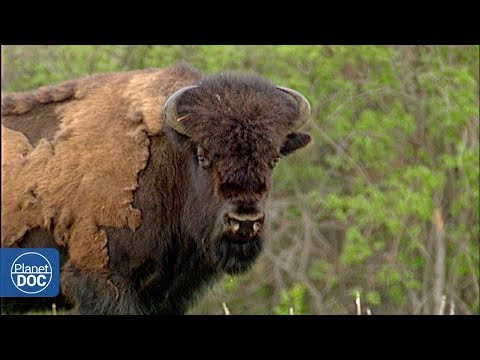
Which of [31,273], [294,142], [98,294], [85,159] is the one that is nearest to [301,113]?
[294,142]

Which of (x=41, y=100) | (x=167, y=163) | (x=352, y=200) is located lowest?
(x=352, y=200)

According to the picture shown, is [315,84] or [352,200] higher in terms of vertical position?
[315,84]

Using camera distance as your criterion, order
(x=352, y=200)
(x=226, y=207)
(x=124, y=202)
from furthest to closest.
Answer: (x=352, y=200)
(x=124, y=202)
(x=226, y=207)

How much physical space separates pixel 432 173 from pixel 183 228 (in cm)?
657

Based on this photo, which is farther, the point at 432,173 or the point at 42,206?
the point at 432,173

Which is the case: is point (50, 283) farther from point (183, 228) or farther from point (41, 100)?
point (41, 100)

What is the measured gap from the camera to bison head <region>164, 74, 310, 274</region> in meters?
5.80

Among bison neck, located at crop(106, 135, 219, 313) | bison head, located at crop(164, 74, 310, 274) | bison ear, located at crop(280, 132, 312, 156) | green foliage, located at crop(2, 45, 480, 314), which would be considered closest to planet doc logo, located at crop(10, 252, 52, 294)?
bison neck, located at crop(106, 135, 219, 313)

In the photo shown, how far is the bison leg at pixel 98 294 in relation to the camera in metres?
6.43

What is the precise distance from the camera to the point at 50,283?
6.05m

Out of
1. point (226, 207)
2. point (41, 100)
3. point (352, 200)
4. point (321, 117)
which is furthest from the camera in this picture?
point (321, 117)

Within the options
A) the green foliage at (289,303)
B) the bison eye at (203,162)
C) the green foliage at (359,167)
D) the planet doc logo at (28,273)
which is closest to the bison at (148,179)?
the bison eye at (203,162)

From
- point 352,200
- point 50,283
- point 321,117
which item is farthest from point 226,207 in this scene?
point 321,117

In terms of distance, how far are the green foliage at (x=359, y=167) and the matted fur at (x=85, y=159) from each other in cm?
526
